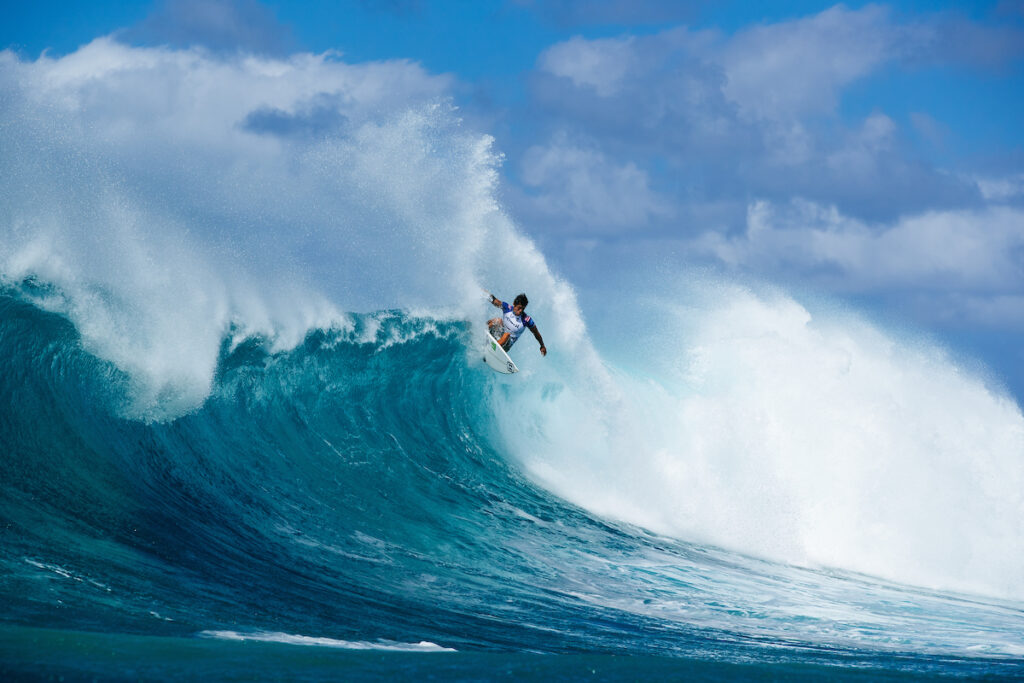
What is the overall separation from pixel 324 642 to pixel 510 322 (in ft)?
24.1

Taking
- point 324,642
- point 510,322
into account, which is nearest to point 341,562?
point 324,642

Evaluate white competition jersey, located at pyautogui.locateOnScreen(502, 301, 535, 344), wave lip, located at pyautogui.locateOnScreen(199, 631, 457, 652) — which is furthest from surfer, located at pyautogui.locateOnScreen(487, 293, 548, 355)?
wave lip, located at pyautogui.locateOnScreen(199, 631, 457, 652)

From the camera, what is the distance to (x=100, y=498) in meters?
7.81

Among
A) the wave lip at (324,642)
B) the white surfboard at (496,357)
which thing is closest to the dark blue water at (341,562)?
the wave lip at (324,642)

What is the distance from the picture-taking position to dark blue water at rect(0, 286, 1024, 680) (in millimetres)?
5395

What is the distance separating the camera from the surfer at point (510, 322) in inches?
479

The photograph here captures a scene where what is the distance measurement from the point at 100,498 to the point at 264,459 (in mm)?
2562

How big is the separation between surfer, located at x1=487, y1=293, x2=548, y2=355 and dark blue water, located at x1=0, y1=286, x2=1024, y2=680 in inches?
58.4

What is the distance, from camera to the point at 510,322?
12.4 m

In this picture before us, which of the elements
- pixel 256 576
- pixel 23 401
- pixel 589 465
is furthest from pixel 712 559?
pixel 23 401

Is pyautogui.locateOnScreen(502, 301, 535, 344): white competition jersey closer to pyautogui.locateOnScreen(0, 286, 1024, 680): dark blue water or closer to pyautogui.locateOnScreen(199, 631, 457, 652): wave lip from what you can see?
pyautogui.locateOnScreen(0, 286, 1024, 680): dark blue water

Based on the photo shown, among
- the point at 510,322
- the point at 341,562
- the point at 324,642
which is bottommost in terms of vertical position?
the point at 324,642

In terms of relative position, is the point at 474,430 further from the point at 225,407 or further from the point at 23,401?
the point at 23,401

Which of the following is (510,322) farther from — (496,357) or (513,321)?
(496,357)
